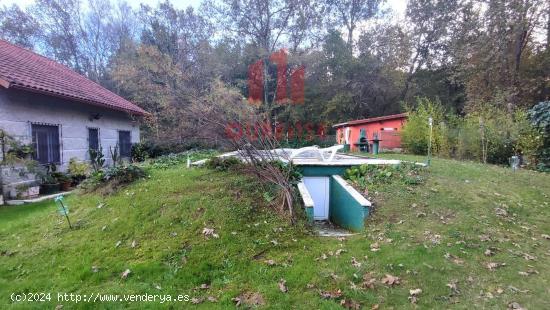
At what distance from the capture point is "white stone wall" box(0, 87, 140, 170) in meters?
7.44

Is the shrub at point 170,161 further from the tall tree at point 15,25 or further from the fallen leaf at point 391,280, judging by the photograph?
the tall tree at point 15,25

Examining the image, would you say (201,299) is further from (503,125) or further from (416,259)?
(503,125)

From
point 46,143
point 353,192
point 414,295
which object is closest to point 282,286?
point 414,295

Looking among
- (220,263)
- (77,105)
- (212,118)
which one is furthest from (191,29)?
(220,263)

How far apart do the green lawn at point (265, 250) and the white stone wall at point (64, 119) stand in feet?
8.99

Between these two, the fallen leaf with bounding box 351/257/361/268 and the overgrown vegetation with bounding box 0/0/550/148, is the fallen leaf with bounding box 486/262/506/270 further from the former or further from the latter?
the overgrown vegetation with bounding box 0/0/550/148

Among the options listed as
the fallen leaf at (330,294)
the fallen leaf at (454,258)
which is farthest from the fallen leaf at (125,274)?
the fallen leaf at (454,258)

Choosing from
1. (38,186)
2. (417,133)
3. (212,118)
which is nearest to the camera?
(212,118)

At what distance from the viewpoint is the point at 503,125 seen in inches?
425

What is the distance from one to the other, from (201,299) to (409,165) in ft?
20.5

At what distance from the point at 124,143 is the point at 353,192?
1070 centimetres

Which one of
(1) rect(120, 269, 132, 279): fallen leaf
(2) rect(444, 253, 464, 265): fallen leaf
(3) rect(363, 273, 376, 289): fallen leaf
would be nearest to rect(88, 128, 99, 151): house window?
(1) rect(120, 269, 132, 279): fallen leaf

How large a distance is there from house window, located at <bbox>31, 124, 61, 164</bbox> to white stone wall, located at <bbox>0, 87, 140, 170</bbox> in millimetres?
134

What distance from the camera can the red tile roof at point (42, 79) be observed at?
24.9 feet
